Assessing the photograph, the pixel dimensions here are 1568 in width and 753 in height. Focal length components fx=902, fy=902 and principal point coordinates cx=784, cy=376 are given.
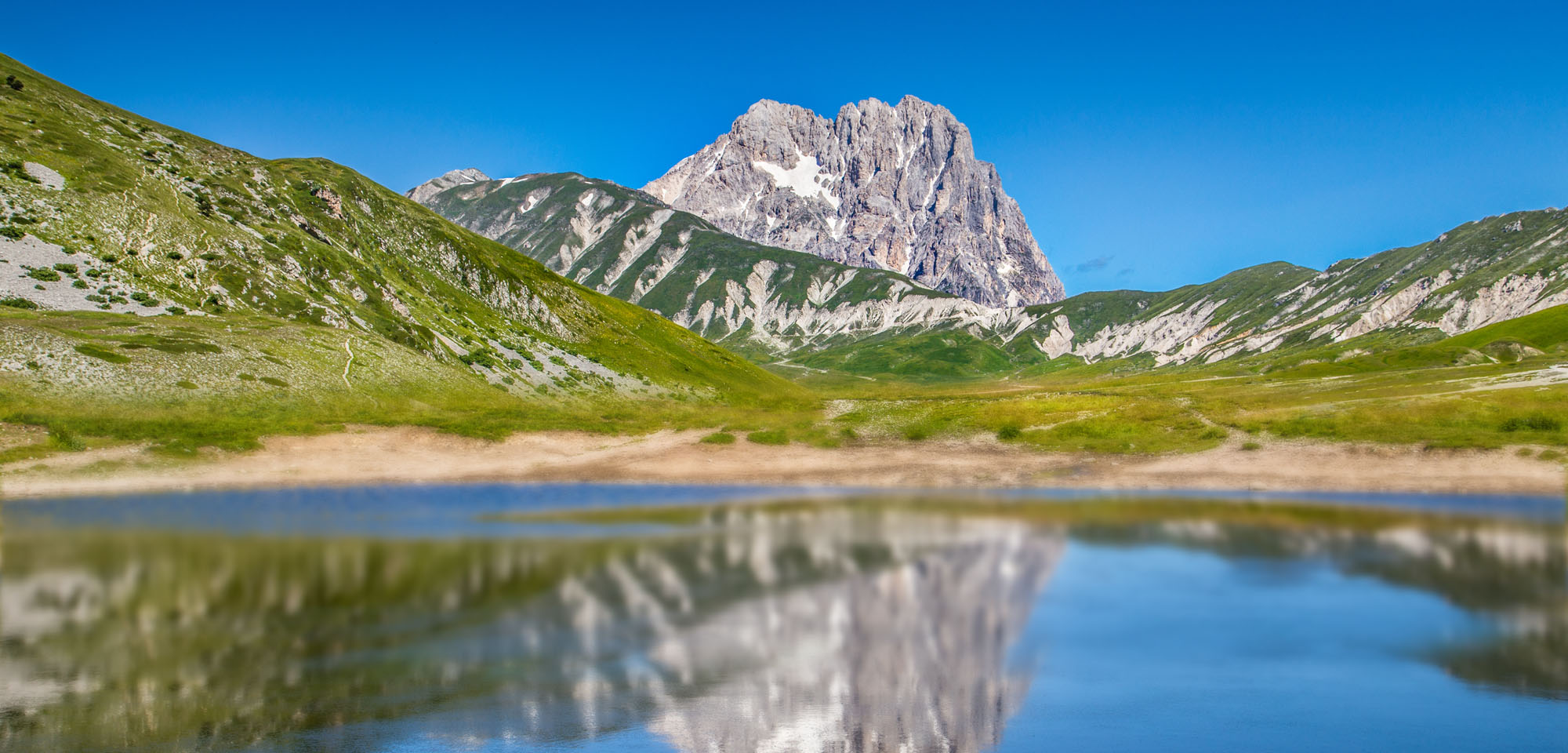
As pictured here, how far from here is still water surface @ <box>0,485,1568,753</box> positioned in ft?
54.1

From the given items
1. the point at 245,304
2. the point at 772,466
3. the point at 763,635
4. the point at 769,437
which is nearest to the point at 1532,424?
the point at 772,466

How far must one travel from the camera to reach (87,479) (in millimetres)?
42500

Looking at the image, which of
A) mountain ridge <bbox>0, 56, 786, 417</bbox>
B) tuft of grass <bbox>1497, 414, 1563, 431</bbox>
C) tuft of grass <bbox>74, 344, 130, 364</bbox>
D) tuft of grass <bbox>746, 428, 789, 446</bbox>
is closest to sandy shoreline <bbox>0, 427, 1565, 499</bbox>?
tuft of grass <bbox>746, 428, 789, 446</bbox>

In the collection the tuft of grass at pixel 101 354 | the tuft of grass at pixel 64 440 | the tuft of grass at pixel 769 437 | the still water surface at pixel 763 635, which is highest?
the tuft of grass at pixel 101 354

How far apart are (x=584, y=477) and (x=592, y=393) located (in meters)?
42.4

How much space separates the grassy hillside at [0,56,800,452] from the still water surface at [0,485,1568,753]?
22370 mm

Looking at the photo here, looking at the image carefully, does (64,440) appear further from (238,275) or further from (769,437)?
(238,275)

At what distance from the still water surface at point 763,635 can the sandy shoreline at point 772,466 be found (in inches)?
337

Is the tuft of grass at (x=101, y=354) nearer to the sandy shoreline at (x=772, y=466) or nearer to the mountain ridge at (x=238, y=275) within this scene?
the mountain ridge at (x=238, y=275)

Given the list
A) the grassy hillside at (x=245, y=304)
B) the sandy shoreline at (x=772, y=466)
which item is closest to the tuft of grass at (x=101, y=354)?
the grassy hillside at (x=245, y=304)

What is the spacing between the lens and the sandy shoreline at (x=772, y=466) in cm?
4581

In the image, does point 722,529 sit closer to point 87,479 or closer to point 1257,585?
point 1257,585

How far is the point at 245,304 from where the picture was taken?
79.2 metres

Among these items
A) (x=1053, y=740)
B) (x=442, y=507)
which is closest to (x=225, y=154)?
(x=442, y=507)
